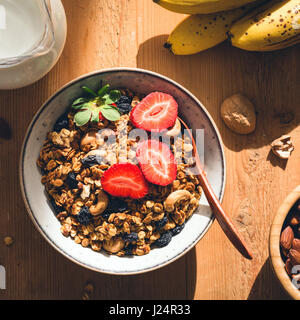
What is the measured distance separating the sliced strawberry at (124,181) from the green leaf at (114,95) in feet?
0.46

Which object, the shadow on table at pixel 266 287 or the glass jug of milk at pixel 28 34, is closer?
the glass jug of milk at pixel 28 34

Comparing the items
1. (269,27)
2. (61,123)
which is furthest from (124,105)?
(269,27)

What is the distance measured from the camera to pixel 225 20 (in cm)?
83

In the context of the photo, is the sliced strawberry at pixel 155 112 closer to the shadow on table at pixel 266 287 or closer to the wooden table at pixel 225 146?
the wooden table at pixel 225 146

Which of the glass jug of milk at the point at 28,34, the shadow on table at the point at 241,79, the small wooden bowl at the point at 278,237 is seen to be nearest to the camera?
the glass jug of milk at the point at 28,34

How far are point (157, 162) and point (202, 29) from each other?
0.32 meters

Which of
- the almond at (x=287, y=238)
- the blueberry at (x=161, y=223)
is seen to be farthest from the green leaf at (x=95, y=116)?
the almond at (x=287, y=238)

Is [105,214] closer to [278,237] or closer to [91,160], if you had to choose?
[91,160]

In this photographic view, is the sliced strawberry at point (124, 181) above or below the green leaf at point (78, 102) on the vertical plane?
below

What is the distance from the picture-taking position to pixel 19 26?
2.26 feet

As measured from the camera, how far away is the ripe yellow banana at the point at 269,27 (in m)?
0.78

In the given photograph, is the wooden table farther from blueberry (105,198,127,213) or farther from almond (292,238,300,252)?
blueberry (105,198,127,213)
